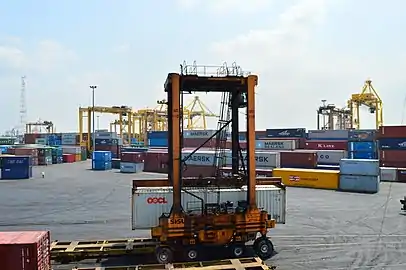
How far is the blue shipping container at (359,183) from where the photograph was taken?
128ft

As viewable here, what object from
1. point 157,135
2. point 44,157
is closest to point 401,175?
point 157,135

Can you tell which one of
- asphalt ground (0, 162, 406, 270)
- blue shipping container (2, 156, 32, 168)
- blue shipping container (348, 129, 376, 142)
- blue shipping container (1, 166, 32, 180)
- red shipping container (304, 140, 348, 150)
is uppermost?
blue shipping container (348, 129, 376, 142)

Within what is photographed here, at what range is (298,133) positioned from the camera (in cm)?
7656

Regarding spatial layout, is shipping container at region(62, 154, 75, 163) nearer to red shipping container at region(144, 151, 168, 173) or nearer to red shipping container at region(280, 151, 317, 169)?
red shipping container at region(144, 151, 168, 173)

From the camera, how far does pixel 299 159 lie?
5294 centimetres

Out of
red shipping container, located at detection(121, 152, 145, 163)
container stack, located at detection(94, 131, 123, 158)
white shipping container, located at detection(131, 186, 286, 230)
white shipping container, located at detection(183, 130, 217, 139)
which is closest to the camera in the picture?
white shipping container, located at detection(131, 186, 286, 230)

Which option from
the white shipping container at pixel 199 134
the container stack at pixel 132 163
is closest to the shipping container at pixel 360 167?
the container stack at pixel 132 163

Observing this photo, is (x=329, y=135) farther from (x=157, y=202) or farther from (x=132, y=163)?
A: (x=157, y=202)

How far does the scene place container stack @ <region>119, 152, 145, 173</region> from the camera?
208 feet

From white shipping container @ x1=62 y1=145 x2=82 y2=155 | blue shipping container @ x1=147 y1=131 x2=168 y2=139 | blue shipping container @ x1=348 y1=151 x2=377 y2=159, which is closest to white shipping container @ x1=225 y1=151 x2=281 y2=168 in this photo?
blue shipping container @ x1=348 y1=151 x2=377 y2=159

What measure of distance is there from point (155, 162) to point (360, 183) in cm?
3285

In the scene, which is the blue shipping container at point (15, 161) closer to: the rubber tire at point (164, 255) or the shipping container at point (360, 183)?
the shipping container at point (360, 183)

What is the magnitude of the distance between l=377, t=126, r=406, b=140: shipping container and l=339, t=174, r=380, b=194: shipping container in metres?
15.7

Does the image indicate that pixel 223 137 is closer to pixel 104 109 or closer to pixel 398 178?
pixel 398 178
